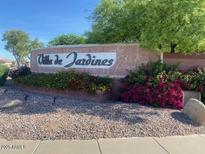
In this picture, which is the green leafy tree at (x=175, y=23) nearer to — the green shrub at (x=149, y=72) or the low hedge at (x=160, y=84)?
the green shrub at (x=149, y=72)

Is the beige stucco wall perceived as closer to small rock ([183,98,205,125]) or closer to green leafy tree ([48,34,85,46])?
small rock ([183,98,205,125])

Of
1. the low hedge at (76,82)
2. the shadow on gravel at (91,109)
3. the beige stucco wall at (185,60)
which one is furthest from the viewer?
the beige stucco wall at (185,60)

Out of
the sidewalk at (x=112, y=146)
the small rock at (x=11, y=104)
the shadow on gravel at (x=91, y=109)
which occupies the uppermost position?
the small rock at (x=11, y=104)

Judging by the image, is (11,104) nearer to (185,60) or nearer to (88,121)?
(88,121)

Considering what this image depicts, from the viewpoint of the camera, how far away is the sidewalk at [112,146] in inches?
235

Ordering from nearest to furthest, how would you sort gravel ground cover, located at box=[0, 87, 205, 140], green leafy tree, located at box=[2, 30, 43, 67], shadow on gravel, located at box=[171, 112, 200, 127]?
gravel ground cover, located at box=[0, 87, 205, 140] → shadow on gravel, located at box=[171, 112, 200, 127] → green leafy tree, located at box=[2, 30, 43, 67]

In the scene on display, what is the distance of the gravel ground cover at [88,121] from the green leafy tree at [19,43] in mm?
59857

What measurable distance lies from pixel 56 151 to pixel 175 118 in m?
4.10

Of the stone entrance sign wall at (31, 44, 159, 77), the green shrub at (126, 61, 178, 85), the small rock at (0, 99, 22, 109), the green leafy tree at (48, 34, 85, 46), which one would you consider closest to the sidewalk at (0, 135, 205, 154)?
the small rock at (0, 99, 22, 109)

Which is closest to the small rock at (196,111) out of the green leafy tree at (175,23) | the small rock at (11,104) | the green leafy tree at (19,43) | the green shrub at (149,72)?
the green shrub at (149,72)

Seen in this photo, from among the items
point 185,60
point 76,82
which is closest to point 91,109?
point 76,82

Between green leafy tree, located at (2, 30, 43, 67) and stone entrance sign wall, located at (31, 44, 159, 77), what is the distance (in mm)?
55015

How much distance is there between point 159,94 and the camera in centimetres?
1017

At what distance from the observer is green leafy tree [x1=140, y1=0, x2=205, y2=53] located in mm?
9945
